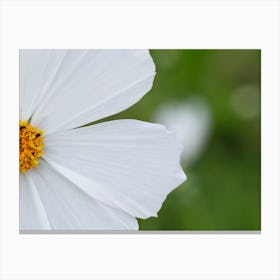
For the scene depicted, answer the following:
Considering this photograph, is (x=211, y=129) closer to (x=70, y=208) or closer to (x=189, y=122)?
(x=189, y=122)

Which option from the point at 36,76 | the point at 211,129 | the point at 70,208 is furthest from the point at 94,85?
the point at 211,129

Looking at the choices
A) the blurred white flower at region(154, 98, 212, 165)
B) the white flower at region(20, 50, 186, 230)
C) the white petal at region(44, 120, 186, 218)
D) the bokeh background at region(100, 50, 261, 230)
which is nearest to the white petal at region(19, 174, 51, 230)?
the white flower at region(20, 50, 186, 230)

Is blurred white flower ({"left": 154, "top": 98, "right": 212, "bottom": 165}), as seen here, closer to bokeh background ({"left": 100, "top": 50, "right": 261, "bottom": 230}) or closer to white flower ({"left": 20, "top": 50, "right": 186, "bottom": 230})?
bokeh background ({"left": 100, "top": 50, "right": 261, "bottom": 230})
